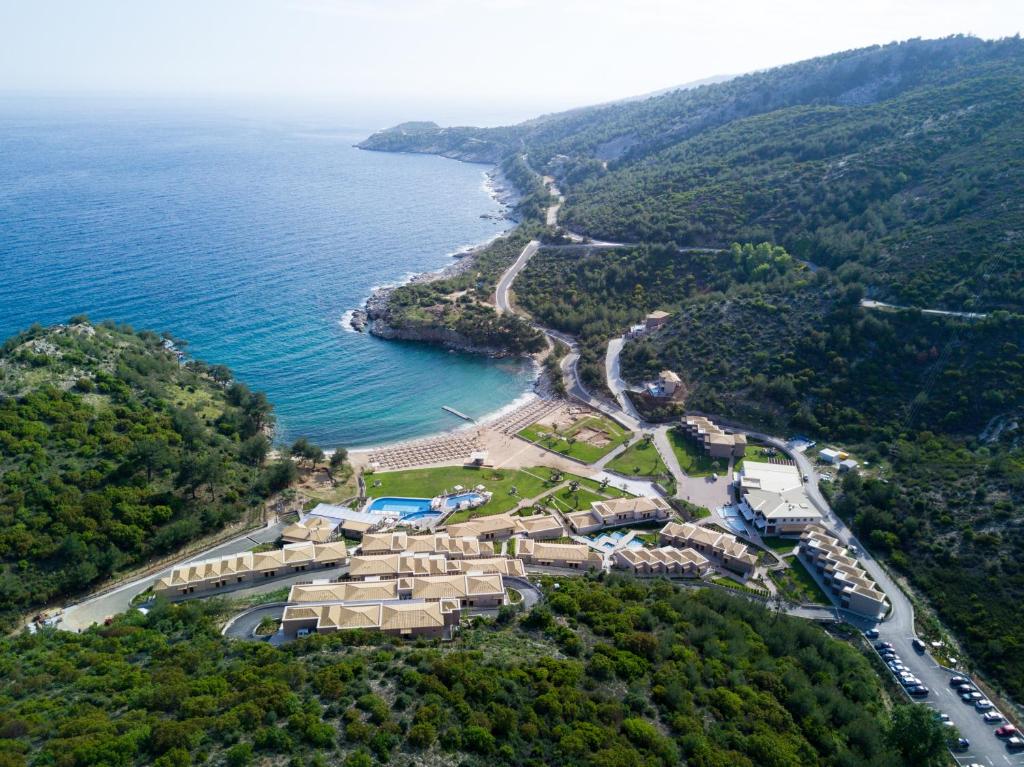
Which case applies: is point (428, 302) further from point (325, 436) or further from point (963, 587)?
point (963, 587)

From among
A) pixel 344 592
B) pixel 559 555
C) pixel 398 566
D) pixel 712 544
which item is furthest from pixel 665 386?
pixel 344 592

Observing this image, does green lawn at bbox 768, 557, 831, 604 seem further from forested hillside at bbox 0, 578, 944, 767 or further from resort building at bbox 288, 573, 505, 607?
resort building at bbox 288, 573, 505, 607

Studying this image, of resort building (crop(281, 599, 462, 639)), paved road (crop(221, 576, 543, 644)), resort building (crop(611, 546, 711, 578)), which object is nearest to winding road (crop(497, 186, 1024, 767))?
resort building (crop(611, 546, 711, 578))

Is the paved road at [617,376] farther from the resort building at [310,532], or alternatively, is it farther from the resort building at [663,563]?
the resort building at [310,532]

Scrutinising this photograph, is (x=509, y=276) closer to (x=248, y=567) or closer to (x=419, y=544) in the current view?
(x=419, y=544)

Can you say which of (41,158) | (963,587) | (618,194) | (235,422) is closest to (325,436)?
(235,422)

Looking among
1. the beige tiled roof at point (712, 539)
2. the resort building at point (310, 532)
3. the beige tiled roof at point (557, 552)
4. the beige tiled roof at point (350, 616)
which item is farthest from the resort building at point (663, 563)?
the resort building at point (310, 532)

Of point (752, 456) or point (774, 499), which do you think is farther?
point (752, 456)
